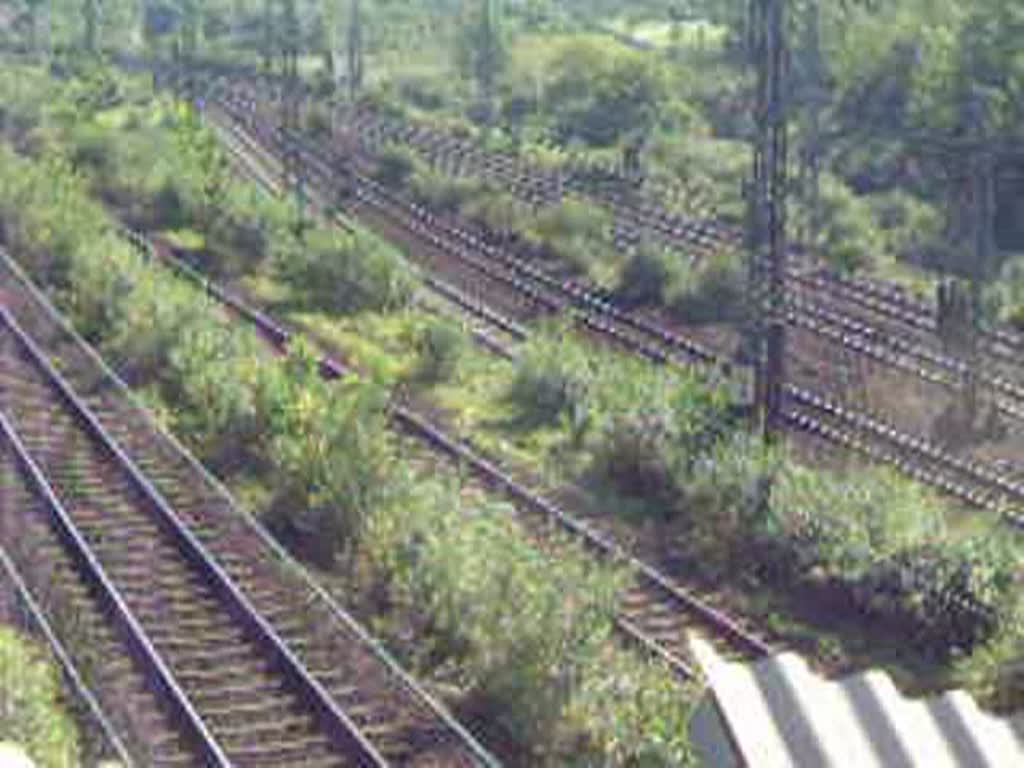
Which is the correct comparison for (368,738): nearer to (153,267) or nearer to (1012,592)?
(1012,592)

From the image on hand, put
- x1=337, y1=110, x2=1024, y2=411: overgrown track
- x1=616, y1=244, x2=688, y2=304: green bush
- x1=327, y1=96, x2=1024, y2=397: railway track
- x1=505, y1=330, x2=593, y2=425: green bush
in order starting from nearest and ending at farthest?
x1=505, y1=330, x2=593, y2=425: green bush
x1=337, y1=110, x2=1024, y2=411: overgrown track
x1=327, y1=96, x2=1024, y2=397: railway track
x1=616, y1=244, x2=688, y2=304: green bush

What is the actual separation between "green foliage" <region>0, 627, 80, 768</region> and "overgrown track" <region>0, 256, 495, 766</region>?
703 mm

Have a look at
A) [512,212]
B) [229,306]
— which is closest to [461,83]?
[512,212]

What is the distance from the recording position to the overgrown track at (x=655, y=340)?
21781mm

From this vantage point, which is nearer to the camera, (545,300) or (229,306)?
(229,306)

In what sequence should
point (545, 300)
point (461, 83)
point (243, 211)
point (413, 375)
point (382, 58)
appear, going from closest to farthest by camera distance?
1. point (413, 375)
2. point (545, 300)
3. point (243, 211)
4. point (461, 83)
5. point (382, 58)

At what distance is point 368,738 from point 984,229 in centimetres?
1618

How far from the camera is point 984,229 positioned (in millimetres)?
26266

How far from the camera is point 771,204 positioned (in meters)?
19.2

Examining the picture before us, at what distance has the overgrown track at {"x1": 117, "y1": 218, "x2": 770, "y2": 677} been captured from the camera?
15.8m

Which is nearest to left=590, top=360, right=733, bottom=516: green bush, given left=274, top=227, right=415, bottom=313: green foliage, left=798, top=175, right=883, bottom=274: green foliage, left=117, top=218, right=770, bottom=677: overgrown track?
left=117, top=218, right=770, bottom=677: overgrown track

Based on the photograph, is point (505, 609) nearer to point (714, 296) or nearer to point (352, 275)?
point (352, 275)

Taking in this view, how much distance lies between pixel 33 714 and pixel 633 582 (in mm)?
6872

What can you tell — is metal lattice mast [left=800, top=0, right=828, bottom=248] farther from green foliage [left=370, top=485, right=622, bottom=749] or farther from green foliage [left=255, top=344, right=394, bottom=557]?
green foliage [left=370, top=485, right=622, bottom=749]
